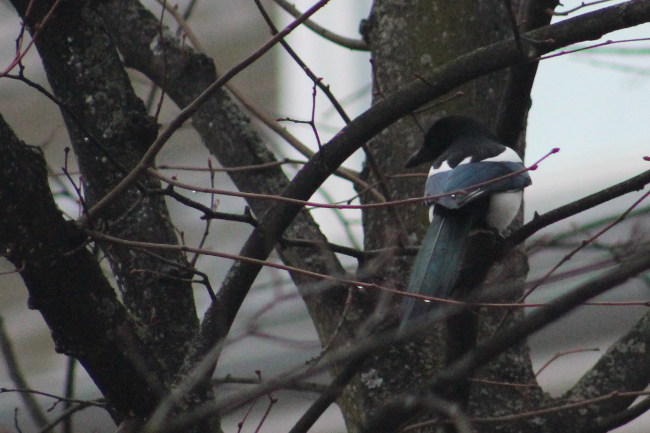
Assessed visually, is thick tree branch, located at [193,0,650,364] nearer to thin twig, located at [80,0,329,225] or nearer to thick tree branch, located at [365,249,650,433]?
thin twig, located at [80,0,329,225]

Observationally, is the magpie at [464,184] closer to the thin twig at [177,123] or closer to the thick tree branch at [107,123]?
the thick tree branch at [107,123]

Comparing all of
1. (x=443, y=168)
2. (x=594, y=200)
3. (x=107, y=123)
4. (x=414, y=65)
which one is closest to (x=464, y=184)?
(x=443, y=168)

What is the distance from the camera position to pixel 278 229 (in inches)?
92.9

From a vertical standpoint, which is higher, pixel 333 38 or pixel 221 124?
pixel 333 38

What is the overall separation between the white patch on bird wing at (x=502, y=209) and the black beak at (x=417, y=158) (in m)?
0.27

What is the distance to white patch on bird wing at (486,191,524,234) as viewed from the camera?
3.17 meters

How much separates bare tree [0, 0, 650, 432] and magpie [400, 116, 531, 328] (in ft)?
0.33

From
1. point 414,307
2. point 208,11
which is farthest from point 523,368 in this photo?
point 208,11

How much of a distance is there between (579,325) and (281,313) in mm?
1938

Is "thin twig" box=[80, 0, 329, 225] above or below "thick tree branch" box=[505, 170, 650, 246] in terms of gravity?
A: above

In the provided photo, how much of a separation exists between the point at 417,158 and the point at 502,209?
1.11 ft

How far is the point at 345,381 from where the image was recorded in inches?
85.7

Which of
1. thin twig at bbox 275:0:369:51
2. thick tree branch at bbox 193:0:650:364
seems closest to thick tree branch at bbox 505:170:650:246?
thick tree branch at bbox 193:0:650:364

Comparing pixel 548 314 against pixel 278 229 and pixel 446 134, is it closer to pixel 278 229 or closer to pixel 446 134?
pixel 278 229
